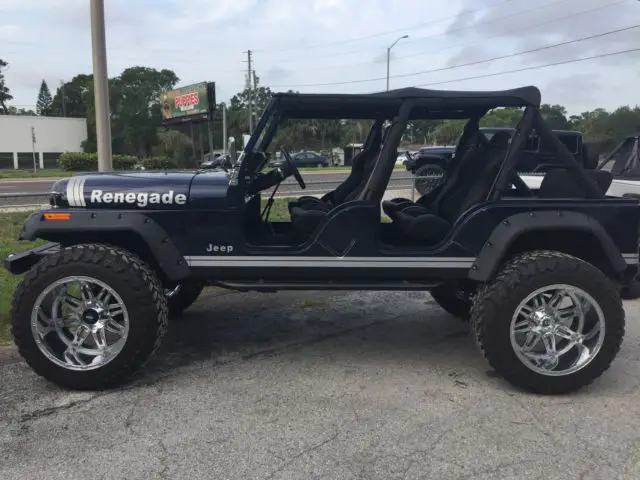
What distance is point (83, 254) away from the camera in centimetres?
366

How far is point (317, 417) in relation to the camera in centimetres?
332

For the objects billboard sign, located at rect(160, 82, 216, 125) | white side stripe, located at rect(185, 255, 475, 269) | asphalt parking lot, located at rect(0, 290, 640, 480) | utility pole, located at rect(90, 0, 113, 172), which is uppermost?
billboard sign, located at rect(160, 82, 216, 125)

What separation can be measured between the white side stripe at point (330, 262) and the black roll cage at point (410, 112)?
1.41ft

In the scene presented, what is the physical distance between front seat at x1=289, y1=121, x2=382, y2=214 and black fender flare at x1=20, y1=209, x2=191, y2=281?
1.24 m

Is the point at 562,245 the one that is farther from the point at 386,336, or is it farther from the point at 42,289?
the point at 42,289

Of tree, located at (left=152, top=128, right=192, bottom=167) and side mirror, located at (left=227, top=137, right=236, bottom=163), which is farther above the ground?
tree, located at (left=152, top=128, right=192, bottom=167)

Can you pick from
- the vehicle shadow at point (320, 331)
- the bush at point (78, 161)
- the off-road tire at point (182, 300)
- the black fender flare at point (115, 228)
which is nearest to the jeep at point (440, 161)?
the vehicle shadow at point (320, 331)

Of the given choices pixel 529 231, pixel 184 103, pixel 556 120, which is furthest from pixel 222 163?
pixel 184 103

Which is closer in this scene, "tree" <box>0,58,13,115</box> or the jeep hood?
the jeep hood

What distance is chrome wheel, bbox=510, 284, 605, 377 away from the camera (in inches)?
144

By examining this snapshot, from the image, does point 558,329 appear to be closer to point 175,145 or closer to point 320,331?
point 320,331

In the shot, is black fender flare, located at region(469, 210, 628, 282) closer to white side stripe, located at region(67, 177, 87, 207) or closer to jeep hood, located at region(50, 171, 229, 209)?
jeep hood, located at region(50, 171, 229, 209)

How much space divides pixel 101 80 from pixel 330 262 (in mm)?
4826

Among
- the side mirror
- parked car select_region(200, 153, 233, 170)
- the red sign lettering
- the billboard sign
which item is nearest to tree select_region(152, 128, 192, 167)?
the billboard sign
